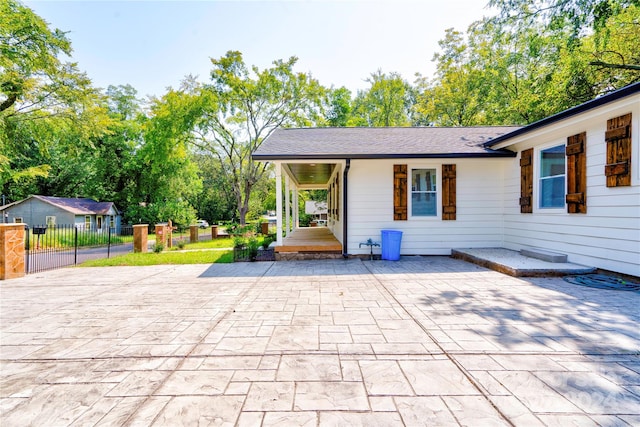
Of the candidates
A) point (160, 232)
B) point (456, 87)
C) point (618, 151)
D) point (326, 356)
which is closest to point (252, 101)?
point (160, 232)

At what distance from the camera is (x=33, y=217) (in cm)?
2325

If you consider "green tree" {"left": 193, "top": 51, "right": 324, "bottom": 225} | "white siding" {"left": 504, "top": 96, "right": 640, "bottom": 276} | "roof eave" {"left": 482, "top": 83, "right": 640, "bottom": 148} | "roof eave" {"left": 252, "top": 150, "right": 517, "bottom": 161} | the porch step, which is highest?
"green tree" {"left": 193, "top": 51, "right": 324, "bottom": 225}

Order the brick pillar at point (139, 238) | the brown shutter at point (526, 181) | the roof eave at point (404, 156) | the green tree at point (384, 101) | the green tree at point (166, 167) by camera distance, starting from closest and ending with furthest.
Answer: the brown shutter at point (526, 181), the roof eave at point (404, 156), the brick pillar at point (139, 238), the green tree at point (166, 167), the green tree at point (384, 101)

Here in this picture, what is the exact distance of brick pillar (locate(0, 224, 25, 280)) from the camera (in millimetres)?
6664

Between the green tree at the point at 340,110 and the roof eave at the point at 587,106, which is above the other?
the green tree at the point at 340,110

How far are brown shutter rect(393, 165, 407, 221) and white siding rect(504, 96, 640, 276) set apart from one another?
9.58 ft

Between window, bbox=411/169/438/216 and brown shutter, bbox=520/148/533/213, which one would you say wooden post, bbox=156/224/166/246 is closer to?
window, bbox=411/169/438/216

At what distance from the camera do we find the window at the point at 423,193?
840 centimetres

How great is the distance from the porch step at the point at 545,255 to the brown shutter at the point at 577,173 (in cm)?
97

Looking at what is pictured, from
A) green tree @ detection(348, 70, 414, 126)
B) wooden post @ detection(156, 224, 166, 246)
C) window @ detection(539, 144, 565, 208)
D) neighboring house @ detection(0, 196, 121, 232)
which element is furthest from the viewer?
green tree @ detection(348, 70, 414, 126)

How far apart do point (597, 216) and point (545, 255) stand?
4.14 feet

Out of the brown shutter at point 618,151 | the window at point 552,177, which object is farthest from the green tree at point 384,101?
the brown shutter at point 618,151

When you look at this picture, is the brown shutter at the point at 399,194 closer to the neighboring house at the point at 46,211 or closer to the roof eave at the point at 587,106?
the roof eave at the point at 587,106

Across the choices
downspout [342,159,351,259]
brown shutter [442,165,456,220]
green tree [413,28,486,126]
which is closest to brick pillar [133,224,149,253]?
downspout [342,159,351,259]
